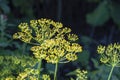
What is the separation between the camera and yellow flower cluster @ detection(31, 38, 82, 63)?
1.66 meters

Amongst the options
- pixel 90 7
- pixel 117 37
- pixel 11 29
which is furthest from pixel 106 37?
pixel 11 29

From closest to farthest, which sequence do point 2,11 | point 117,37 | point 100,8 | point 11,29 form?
point 11,29, point 2,11, point 100,8, point 117,37

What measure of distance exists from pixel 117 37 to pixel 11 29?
2199mm

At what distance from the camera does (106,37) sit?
4676mm

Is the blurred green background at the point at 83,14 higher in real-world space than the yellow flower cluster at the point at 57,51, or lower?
higher

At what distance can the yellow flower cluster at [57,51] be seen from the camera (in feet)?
5.44

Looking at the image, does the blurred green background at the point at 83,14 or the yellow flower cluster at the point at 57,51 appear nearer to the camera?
the yellow flower cluster at the point at 57,51

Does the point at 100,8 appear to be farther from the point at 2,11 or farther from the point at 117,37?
the point at 2,11

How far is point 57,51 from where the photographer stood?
1653 mm

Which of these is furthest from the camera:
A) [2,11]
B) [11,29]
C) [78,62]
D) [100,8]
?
[100,8]

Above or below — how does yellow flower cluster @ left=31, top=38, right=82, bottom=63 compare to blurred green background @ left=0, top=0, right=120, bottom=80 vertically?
below

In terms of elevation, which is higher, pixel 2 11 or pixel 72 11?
pixel 72 11

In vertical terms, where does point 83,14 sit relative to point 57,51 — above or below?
above

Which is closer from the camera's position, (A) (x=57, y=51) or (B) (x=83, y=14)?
(A) (x=57, y=51)
